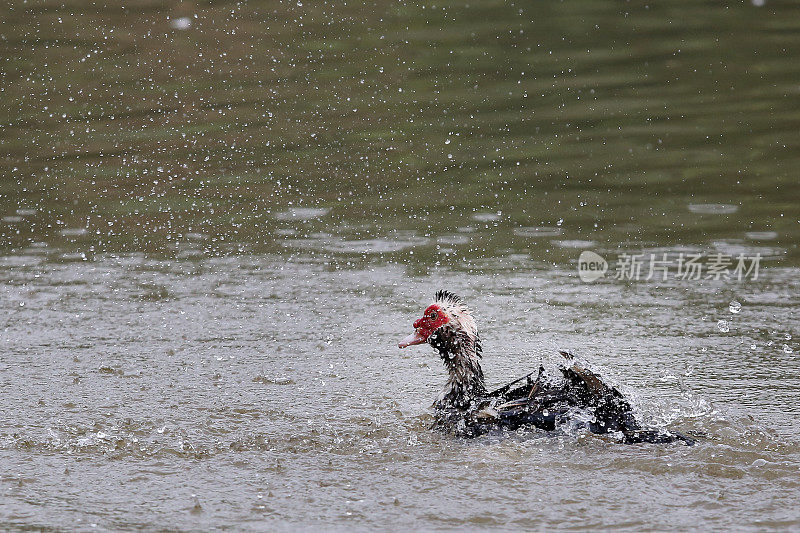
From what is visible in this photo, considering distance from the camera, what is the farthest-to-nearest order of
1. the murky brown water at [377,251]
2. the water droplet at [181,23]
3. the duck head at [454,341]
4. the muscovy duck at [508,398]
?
the water droplet at [181,23]
the duck head at [454,341]
the muscovy duck at [508,398]
the murky brown water at [377,251]

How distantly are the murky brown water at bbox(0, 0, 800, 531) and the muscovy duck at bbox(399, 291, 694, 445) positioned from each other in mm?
129

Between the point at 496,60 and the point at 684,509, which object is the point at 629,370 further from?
the point at 496,60

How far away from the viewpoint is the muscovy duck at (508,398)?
6340 millimetres

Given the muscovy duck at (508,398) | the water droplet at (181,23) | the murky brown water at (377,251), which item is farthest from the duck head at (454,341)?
the water droplet at (181,23)

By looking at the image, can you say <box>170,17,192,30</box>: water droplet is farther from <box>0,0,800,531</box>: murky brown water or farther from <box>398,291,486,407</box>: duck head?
<box>398,291,486,407</box>: duck head

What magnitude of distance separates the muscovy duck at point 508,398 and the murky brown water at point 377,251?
13 centimetres

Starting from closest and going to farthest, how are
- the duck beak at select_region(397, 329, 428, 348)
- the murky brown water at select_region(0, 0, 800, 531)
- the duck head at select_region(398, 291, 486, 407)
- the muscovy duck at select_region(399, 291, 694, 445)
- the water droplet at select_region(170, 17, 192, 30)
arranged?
the murky brown water at select_region(0, 0, 800, 531)
the muscovy duck at select_region(399, 291, 694, 445)
the duck head at select_region(398, 291, 486, 407)
the duck beak at select_region(397, 329, 428, 348)
the water droplet at select_region(170, 17, 192, 30)

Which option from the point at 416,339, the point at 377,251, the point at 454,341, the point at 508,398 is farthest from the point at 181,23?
the point at 508,398

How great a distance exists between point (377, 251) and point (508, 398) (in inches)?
146

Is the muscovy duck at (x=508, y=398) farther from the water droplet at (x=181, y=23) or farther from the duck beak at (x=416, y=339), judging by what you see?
the water droplet at (x=181, y=23)

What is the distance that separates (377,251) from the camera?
1015cm

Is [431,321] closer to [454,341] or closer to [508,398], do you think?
[454,341]

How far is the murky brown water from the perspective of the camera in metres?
6.01

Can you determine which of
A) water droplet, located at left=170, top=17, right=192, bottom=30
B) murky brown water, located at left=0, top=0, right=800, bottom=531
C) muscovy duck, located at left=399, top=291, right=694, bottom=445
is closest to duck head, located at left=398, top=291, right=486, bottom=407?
muscovy duck, located at left=399, top=291, right=694, bottom=445
